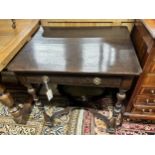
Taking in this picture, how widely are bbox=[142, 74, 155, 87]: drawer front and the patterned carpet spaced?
0.47 meters

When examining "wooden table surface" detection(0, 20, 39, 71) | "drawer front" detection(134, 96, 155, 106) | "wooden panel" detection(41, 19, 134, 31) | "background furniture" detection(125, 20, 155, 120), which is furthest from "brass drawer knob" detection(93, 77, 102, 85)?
"wooden panel" detection(41, 19, 134, 31)

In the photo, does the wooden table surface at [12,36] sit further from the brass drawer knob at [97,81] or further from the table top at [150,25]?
the table top at [150,25]

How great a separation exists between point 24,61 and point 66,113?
0.65 metres

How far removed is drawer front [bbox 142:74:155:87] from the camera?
3.33ft

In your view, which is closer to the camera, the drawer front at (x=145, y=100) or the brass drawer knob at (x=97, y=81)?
the brass drawer knob at (x=97, y=81)

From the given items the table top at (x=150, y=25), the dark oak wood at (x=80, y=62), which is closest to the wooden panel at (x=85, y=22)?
the dark oak wood at (x=80, y=62)

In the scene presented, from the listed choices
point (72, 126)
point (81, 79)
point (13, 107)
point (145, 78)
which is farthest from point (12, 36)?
point (145, 78)

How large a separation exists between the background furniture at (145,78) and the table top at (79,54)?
70 millimetres

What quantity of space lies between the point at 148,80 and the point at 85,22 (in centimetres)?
72

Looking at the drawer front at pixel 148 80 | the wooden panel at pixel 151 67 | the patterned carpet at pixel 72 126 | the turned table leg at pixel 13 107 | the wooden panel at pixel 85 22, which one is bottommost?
the patterned carpet at pixel 72 126

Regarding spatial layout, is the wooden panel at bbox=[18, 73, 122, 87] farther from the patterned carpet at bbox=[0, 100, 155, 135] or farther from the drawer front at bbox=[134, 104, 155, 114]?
the patterned carpet at bbox=[0, 100, 155, 135]

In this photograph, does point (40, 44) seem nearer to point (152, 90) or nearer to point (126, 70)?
point (126, 70)

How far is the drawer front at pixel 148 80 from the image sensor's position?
1.01 m
